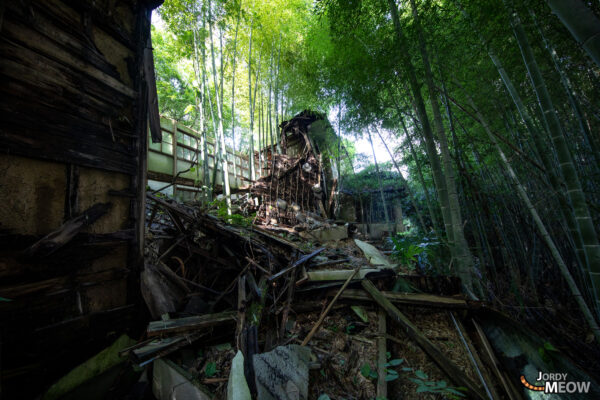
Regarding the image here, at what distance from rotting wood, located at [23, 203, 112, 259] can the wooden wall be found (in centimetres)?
2

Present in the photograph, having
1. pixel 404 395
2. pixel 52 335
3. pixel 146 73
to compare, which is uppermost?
pixel 146 73

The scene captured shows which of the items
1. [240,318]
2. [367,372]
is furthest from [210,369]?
[367,372]

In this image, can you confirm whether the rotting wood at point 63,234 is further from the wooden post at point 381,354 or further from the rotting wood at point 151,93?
the wooden post at point 381,354

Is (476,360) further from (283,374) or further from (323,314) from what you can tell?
(283,374)

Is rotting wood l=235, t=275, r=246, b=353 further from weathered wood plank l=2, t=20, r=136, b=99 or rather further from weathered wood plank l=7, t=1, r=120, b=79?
weathered wood plank l=7, t=1, r=120, b=79

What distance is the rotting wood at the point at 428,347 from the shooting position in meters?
1.58

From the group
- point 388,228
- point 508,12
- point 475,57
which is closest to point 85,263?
point 508,12

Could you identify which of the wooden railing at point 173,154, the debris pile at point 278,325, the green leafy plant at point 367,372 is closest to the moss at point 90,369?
the debris pile at point 278,325

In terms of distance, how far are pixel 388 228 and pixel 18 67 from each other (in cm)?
1047

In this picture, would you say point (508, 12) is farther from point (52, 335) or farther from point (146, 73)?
point (52, 335)

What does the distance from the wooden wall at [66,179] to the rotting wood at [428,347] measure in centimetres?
274

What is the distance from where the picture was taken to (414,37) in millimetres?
2973

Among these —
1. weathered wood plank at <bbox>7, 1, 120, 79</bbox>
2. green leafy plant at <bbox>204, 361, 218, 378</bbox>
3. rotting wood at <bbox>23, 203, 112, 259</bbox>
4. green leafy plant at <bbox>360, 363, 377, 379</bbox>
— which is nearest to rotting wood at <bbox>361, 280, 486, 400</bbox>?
green leafy plant at <bbox>360, 363, 377, 379</bbox>

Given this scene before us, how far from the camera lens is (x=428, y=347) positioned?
187cm
